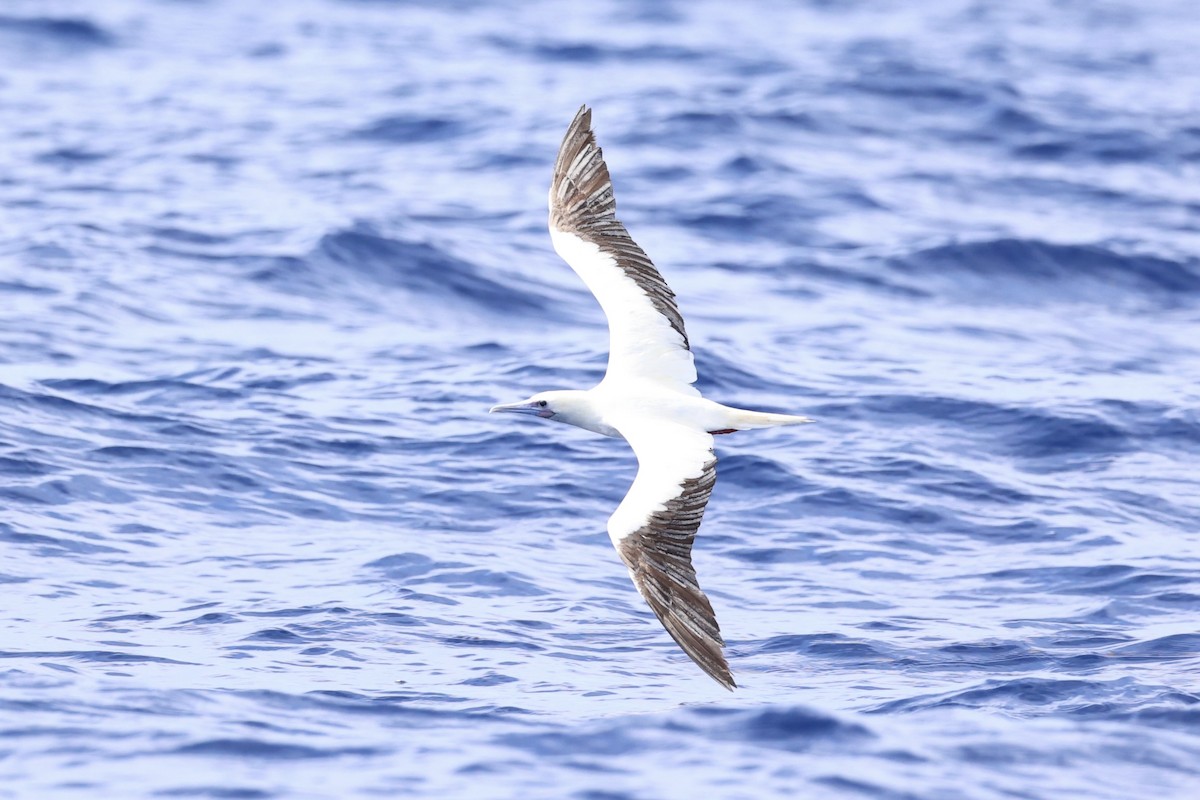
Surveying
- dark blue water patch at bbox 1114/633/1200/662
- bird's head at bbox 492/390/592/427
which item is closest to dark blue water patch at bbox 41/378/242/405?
bird's head at bbox 492/390/592/427

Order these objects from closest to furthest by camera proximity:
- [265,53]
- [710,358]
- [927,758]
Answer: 1. [927,758]
2. [710,358]
3. [265,53]

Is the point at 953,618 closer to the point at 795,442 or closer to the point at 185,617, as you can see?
the point at 795,442

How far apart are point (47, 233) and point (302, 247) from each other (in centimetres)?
256

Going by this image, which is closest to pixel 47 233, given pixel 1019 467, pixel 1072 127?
pixel 1019 467

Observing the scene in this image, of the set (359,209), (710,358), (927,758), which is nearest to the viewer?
(927,758)

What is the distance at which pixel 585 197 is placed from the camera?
431 inches

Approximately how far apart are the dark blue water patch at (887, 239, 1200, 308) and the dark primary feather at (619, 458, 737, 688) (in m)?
8.55

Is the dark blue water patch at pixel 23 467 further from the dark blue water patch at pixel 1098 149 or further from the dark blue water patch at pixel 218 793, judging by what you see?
the dark blue water patch at pixel 1098 149

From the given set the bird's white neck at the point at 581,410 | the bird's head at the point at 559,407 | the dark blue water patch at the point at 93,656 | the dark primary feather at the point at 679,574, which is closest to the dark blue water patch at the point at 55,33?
the bird's head at the point at 559,407

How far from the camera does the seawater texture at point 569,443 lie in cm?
822

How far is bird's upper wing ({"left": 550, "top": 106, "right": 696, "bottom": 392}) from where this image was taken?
10.3 metres

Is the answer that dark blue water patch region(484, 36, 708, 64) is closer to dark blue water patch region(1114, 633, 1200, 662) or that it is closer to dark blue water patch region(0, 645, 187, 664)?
dark blue water patch region(1114, 633, 1200, 662)

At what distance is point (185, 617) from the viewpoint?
31.9ft

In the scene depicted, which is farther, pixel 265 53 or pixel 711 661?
pixel 265 53
